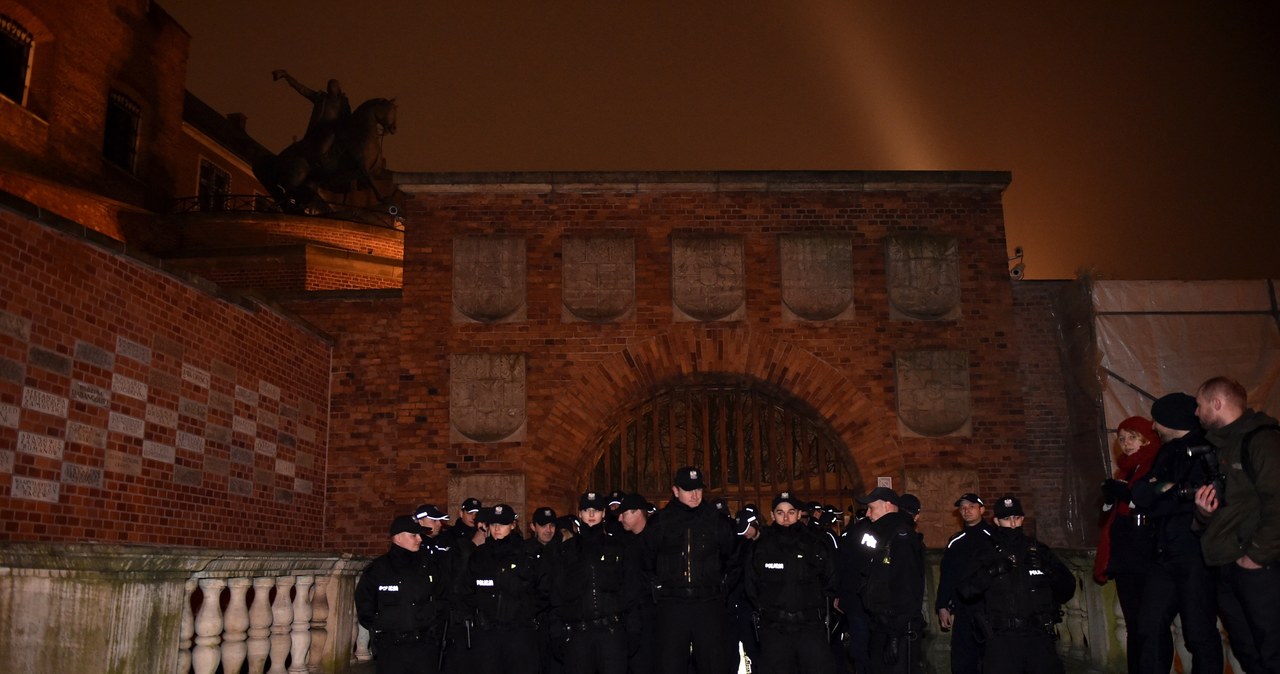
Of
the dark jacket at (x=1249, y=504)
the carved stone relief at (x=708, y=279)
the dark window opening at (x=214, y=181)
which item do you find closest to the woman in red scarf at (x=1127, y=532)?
the dark jacket at (x=1249, y=504)

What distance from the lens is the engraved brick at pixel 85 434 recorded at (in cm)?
846

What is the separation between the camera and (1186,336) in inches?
520

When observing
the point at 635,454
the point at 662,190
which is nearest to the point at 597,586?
the point at 635,454

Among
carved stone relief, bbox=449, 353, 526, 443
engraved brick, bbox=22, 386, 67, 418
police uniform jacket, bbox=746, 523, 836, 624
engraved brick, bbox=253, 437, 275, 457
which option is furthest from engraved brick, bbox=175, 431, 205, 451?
police uniform jacket, bbox=746, 523, 836, 624

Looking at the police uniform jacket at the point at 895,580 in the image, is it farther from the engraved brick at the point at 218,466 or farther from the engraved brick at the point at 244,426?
the engraved brick at the point at 244,426

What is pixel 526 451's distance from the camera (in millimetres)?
12852

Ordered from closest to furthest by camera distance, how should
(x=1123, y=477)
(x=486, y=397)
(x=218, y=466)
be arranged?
(x=1123, y=477), (x=218, y=466), (x=486, y=397)

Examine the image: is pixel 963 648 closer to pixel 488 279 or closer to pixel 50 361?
pixel 50 361

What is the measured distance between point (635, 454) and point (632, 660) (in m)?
5.32

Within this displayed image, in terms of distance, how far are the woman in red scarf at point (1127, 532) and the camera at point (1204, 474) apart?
89 cm

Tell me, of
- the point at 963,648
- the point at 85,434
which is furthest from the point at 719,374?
the point at 85,434

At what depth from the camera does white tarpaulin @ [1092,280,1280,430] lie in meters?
13.0

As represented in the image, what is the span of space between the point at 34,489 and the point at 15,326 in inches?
49.0

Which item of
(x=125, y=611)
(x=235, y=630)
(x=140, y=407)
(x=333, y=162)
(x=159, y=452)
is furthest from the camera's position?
(x=333, y=162)
